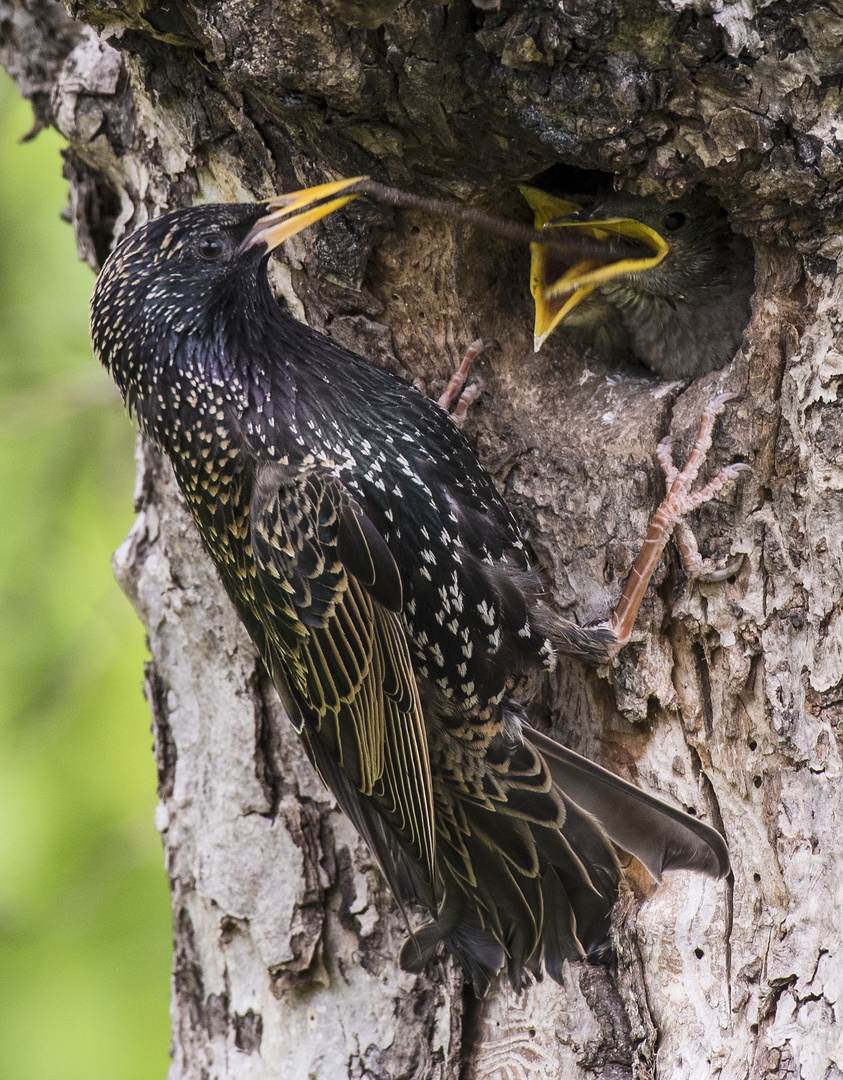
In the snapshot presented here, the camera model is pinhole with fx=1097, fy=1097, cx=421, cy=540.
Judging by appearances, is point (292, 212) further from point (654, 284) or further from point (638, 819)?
point (638, 819)

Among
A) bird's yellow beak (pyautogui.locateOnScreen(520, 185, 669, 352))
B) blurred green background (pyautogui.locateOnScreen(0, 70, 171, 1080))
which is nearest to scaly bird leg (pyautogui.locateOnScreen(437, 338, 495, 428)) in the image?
bird's yellow beak (pyautogui.locateOnScreen(520, 185, 669, 352))

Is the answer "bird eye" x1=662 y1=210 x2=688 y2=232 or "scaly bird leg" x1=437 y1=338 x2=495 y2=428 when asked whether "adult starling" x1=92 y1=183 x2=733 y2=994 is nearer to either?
"scaly bird leg" x1=437 y1=338 x2=495 y2=428

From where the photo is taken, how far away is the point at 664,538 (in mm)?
2410

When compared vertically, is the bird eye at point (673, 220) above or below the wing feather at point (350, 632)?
above

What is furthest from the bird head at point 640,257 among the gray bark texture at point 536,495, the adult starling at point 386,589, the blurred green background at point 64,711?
the blurred green background at point 64,711

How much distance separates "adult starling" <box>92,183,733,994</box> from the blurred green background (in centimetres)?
99

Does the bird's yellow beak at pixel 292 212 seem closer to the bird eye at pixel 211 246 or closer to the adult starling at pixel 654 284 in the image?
the bird eye at pixel 211 246

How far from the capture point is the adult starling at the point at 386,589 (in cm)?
239

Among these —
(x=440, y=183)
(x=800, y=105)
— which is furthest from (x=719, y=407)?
(x=440, y=183)

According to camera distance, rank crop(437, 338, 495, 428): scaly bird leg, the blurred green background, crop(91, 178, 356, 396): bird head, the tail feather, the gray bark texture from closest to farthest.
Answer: the gray bark texture
the tail feather
crop(91, 178, 356, 396): bird head
crop(437, 338, 495, 428): scaly bird leg
the blurred green background

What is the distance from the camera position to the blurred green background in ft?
10.6

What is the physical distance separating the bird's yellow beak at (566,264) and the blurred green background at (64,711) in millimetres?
1587

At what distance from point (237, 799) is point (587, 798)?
99 cm

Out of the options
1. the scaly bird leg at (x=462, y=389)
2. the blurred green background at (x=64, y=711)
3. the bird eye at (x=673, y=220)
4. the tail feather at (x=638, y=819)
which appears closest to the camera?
the tail feather at (x=638, y=819)
